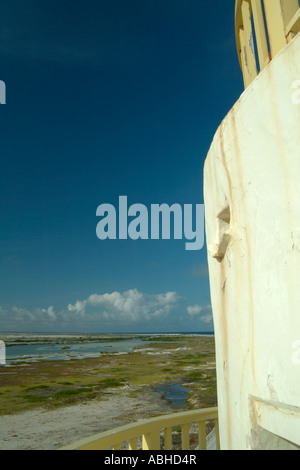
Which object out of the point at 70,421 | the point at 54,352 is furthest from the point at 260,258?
the point at 54,352

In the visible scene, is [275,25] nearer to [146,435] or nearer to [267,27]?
[267,27]

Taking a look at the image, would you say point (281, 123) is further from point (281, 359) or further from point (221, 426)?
point (221, 426)

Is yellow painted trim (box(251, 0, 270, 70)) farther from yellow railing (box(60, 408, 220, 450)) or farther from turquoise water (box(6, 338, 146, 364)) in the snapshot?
turquoise water (box(6, 338, 146, 364))

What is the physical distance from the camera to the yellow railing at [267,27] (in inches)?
82.9

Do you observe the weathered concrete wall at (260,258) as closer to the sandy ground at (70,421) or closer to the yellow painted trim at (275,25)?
the yellow painted trim at (275,25)

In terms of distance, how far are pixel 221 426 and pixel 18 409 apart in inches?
640

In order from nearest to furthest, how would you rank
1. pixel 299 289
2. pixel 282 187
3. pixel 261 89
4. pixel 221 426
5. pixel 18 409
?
pixel 299 289
pixel 282 187
pixel 261 89
pixel 221 426
pixel 18 409

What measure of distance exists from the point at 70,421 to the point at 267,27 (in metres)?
14.3

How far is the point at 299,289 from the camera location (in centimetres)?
176

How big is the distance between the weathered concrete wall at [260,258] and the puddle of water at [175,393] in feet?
51.2

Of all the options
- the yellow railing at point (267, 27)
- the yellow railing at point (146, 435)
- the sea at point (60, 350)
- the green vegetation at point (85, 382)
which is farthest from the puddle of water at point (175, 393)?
the sea at point (60, 350)

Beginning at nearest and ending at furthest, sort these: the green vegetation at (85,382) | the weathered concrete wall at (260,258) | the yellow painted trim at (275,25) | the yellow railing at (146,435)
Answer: the weathered concrete wall at (260,258)
the yellow painted trim at (275,25)
the yellow railing at (146,435)
the green vegetation at (85,382)

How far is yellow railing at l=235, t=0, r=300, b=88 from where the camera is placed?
82.9 inches
